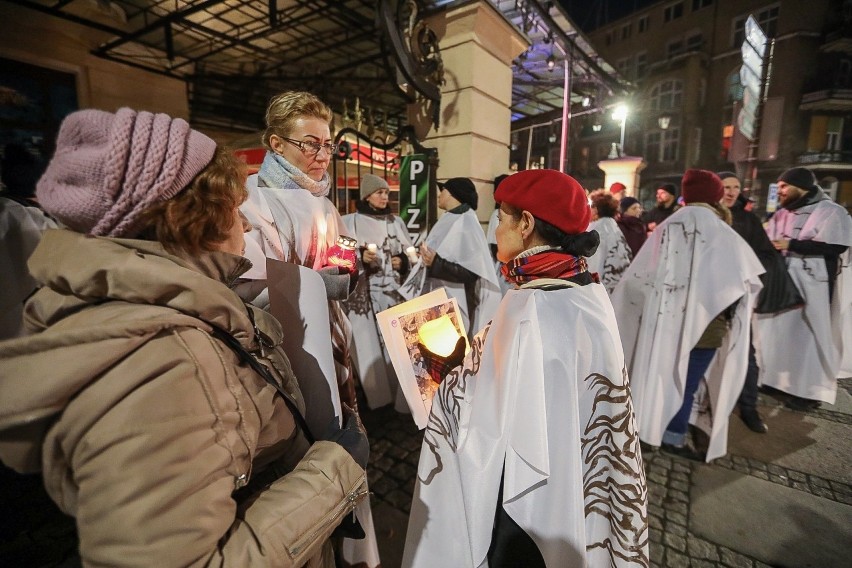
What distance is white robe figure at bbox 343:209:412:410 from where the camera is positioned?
4164mm

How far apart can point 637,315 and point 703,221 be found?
94 centimetres

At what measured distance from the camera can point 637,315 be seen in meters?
3.50

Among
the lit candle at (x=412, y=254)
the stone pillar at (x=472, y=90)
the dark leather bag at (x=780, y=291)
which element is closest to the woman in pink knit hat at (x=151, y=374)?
the lit candle at (x=412, y=254)

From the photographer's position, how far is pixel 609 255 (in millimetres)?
5184

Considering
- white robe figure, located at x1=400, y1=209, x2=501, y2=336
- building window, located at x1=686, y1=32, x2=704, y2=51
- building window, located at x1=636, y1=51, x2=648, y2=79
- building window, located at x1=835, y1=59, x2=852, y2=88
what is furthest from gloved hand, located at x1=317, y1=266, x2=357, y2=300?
building window, located at x1=636, y1=51, x2=648, y2=79

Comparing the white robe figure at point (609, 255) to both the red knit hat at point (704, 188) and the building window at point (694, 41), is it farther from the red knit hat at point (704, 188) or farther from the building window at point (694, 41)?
the building window at point (694, 41)

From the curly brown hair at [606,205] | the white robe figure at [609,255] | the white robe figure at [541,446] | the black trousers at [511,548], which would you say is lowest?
the black trousers at [511,548]

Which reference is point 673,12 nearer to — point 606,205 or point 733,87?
point 733,87

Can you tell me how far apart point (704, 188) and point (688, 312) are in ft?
3.37

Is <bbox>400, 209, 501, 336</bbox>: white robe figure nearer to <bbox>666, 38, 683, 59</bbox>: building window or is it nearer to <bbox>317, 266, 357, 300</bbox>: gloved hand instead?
<bbox>317, 266, 357, 300</bbox>: gloved hand

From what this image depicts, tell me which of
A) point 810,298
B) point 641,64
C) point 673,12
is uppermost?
point 673,12

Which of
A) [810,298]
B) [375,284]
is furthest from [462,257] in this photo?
[810,298]

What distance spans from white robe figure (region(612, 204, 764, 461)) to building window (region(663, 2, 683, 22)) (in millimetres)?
37373

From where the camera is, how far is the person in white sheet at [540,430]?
142 centimetres
